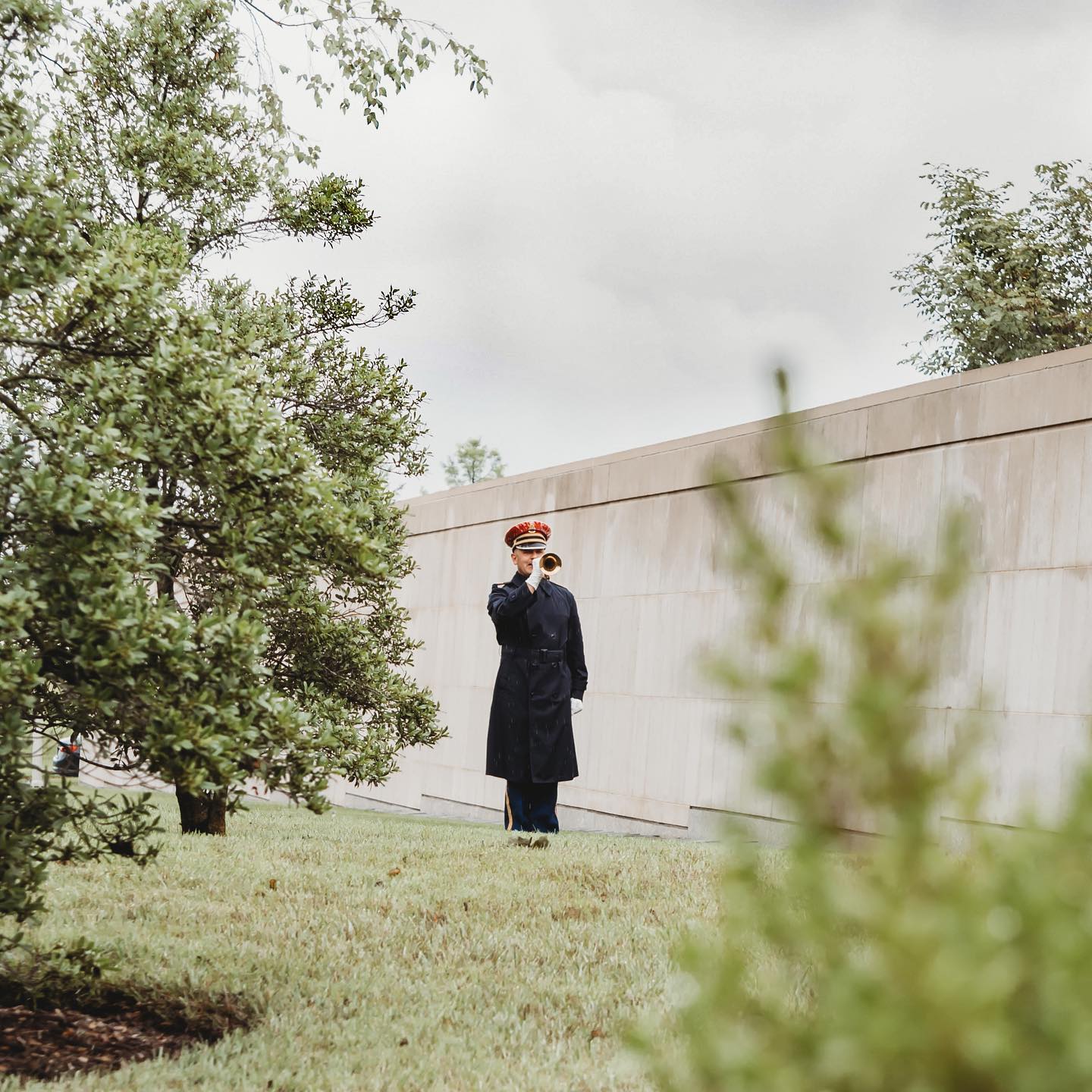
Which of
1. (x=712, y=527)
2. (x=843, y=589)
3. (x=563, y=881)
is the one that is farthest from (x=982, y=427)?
(x=843, y=589)

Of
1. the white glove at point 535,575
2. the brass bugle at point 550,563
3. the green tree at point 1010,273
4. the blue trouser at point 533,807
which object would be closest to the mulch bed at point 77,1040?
the white glove at point 535,575

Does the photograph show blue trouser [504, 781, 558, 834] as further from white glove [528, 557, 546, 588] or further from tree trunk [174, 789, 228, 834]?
tree trunk [174, 789, 228, 834]

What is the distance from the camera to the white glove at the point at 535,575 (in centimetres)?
945

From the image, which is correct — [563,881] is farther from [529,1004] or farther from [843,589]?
[843,589]

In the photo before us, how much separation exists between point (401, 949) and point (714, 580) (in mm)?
6855

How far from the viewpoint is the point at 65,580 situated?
12.2ft

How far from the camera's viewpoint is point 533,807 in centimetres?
1016

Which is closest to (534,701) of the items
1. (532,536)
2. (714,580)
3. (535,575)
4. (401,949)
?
(535,575)

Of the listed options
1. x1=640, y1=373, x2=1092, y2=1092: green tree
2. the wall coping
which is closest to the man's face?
the wall coping

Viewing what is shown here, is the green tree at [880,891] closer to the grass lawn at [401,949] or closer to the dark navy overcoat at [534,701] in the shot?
the grass lawn at [401,949]

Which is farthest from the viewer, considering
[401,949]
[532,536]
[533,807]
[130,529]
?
[533,807]

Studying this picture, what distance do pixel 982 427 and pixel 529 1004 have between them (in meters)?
6.12

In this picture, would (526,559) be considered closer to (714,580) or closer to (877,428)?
(714,580)

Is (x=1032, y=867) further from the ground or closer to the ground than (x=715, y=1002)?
further from the ground
